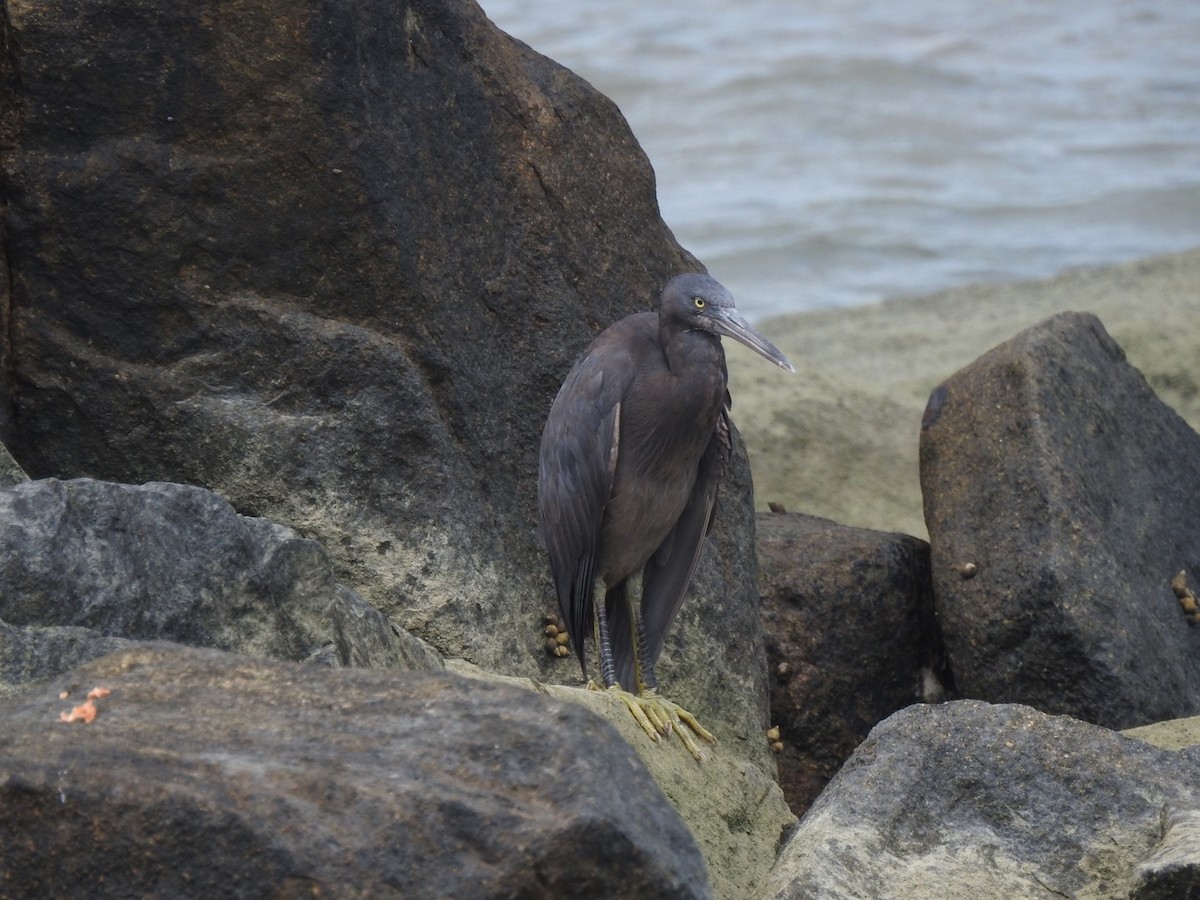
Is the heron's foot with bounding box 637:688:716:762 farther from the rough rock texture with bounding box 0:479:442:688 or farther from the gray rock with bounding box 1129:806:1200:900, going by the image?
the gray rock with bounding box 1129:806:1200:900

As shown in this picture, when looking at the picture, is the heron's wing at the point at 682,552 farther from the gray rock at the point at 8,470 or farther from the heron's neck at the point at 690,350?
the gray rock at the point at 8,470

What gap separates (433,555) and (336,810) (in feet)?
7.06

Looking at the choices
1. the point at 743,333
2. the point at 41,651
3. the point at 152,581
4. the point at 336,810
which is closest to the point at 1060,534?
the point at 743,333

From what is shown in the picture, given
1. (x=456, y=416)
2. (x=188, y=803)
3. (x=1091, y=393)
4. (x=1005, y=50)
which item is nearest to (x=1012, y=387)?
(x=1091, y=393)

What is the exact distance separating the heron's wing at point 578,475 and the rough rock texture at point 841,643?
1.05 metres

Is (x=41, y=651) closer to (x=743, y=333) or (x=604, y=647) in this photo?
(x=604, y=647)

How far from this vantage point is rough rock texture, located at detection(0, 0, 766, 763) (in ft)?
14.4

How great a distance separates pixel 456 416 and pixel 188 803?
2447mm

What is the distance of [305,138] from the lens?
4.50 meters

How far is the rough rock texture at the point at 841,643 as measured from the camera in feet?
18.5

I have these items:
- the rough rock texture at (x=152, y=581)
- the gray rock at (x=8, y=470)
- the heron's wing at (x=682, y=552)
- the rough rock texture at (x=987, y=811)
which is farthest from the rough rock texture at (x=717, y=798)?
the gray rock at (x=8, y=470)

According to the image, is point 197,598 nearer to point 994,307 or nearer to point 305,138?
point 305,138

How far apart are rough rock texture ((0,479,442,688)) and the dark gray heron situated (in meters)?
1.05

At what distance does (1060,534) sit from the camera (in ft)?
17.4
